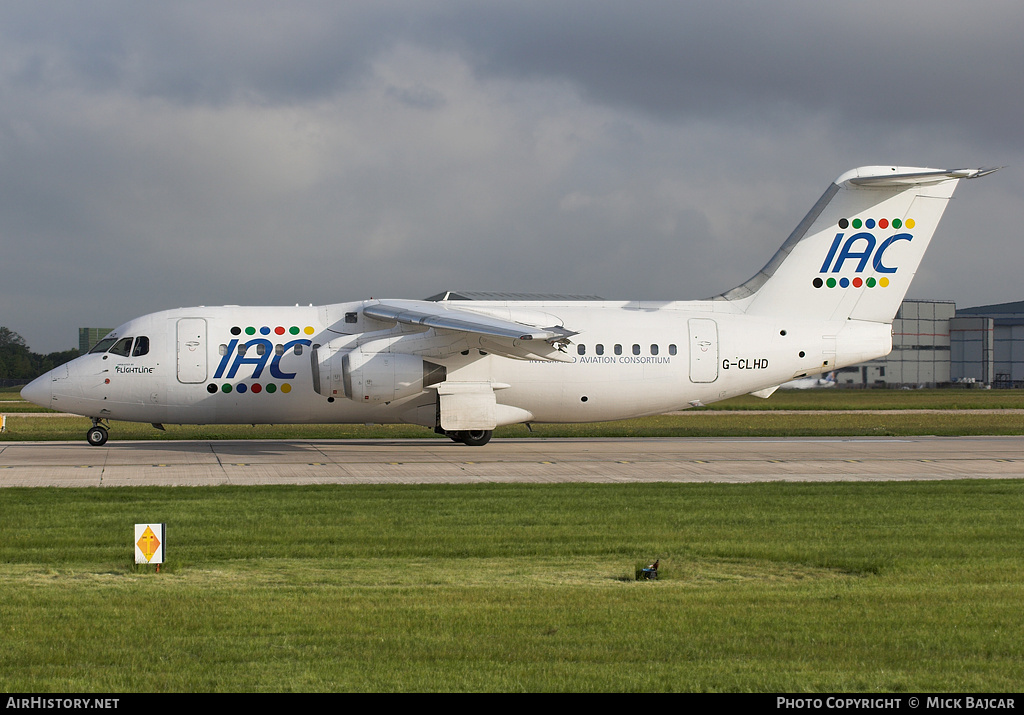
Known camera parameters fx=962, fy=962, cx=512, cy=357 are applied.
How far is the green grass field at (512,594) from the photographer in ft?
22.3

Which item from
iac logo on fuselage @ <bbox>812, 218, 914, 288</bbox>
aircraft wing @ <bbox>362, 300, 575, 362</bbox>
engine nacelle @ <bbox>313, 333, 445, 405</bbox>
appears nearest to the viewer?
aircraft wing @ <bbox>362, 300, 575, 362</bbox>

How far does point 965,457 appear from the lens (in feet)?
80.1

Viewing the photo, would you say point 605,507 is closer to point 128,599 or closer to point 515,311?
point 128,599

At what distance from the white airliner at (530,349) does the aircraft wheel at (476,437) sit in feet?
0.13

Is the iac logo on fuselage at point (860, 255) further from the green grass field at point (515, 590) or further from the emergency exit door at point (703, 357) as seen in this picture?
the green grass field at point (515, 590)

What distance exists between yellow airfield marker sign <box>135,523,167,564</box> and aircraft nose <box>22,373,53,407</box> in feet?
59.3

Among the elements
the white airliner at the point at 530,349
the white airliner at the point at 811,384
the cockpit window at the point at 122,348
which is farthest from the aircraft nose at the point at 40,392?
the white airliner at the point at 811,384

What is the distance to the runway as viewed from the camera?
19.7 meters

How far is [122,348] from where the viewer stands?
26641 mm

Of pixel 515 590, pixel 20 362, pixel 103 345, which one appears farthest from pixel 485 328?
pixel 20 362

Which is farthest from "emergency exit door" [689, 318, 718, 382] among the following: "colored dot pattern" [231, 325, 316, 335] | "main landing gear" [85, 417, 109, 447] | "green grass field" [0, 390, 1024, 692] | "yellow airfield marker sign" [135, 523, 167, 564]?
"yellow airfield marker sign" [135, 523, 167, 564]

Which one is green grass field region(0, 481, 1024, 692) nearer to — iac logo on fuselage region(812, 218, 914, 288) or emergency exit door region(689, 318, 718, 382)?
emergency exit door region(689, 318, 718, 382)

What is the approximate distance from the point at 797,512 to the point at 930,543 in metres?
2.70

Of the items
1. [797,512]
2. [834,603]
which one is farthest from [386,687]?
[797,512]
